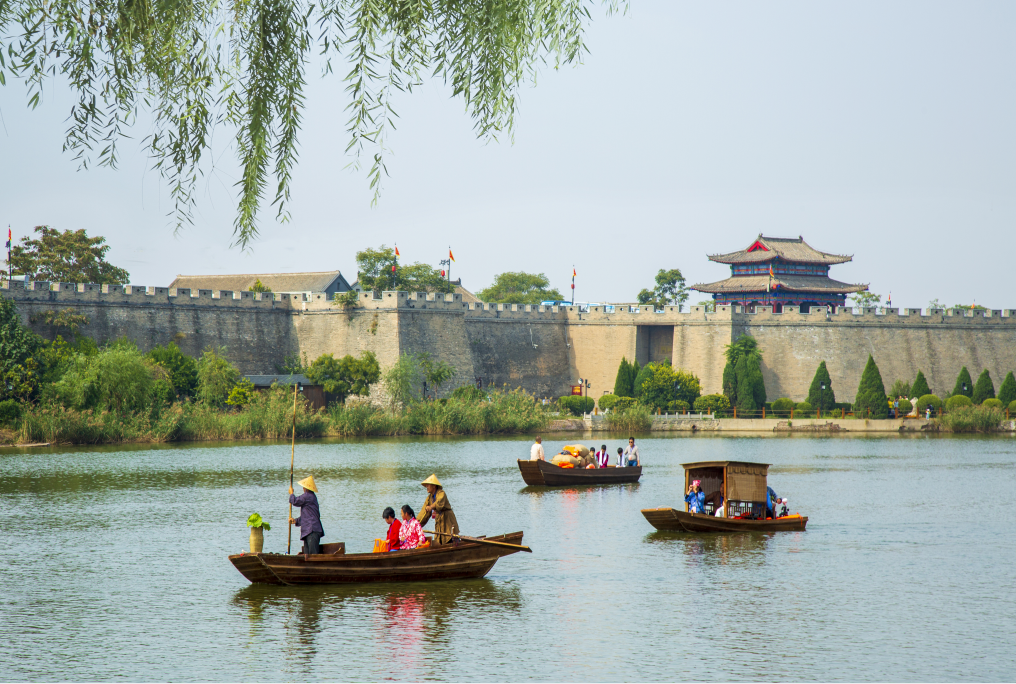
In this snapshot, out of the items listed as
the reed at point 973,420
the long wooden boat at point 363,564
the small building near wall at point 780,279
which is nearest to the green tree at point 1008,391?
the reed at point 973,420

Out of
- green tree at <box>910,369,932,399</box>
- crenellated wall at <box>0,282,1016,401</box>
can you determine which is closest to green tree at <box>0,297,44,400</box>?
crenellated wall at <box>0,282,1016,401</box>

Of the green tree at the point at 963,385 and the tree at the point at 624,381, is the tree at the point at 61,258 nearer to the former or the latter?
the tree at the point at 624,381

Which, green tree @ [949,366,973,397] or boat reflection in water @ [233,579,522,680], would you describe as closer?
boat reflection in water @ [233,579,522,680]

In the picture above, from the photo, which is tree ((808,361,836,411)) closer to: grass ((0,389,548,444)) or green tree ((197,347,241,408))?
grass ((0,389,548,444))

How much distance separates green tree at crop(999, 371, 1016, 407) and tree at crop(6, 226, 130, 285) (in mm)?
34571

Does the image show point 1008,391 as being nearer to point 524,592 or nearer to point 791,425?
point 791,425

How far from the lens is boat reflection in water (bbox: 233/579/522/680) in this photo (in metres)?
9.88

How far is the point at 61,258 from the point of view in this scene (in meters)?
41.5

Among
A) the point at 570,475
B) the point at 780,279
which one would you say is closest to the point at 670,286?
the point at 780,279

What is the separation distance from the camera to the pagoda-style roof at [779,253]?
4672cm

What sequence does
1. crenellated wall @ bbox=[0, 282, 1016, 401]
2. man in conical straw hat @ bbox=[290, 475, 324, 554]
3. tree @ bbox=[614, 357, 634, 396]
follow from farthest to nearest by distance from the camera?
tree @ bbox=[614, 357, 634, 396] → crenellated wall @ bbox=[0, 282, 1016, 401] → man in conical straw hat @ bbox=[290, 475, 324, 554]

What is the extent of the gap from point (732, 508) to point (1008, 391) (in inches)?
1122

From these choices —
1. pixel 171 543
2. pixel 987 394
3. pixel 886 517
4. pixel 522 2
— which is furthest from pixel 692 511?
pixel 987 394

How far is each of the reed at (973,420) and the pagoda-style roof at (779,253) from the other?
10204 mm
